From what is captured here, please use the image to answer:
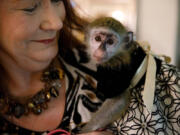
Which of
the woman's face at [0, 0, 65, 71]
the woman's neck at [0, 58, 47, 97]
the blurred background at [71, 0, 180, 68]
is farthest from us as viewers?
the blurred background at [71, 0, 180, 68]

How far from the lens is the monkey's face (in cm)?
47

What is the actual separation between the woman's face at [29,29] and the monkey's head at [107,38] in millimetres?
84

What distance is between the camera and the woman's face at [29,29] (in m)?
0.44

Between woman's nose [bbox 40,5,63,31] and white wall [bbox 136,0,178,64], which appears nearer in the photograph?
woman's nose [bbox 40,5,63,31]

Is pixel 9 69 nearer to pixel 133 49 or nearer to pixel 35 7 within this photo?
pixel 35 7

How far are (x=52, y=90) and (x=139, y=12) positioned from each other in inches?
25.0

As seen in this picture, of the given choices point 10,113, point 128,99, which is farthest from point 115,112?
point 10,113

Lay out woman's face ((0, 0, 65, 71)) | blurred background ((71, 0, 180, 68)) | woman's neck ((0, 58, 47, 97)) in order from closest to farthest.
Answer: woman's face ((0, 0, 65, 71))
woman's neck ((0, 58, 47, 97))
blurred background ((71, 0, 180, 68))

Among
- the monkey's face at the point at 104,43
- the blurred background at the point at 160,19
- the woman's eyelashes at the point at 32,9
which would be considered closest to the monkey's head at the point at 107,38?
the monkey's face at the point at 104,43

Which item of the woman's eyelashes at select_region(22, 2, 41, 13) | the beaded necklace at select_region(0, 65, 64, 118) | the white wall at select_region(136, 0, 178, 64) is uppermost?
the woman's eyelashes at select_region(22, 2, 41, 13)

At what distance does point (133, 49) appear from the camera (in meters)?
0.49

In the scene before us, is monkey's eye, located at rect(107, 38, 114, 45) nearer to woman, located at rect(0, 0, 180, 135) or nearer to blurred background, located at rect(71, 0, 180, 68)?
woman, located at rect(0, 0, 180, 135)

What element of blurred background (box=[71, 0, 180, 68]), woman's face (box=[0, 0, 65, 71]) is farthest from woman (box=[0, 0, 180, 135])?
blurred background (box=[71, 0, 180, 68])

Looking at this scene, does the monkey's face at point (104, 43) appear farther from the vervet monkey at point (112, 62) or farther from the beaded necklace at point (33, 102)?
the beaded necklace at point (33, 102)
